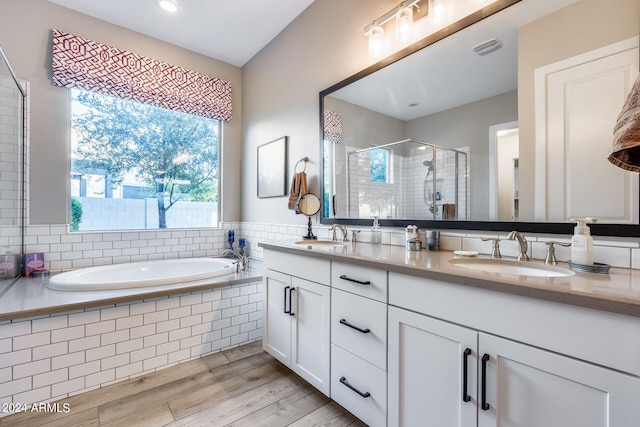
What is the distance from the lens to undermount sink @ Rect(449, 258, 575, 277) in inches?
43.5

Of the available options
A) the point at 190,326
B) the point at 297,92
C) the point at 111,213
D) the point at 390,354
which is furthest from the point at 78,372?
the point at 297,92

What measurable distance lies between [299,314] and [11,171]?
2.49 m

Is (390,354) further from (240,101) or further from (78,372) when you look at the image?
(240,101)

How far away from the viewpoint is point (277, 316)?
1.96 m

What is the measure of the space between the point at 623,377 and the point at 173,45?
3919 millimetres

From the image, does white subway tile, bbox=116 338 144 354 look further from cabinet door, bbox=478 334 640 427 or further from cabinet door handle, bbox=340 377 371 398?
cabinet door, bbox=478 334 640 427

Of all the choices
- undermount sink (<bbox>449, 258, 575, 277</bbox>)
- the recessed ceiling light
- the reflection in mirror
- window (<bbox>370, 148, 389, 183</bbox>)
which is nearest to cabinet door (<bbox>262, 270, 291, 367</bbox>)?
window (<bbox>370, 148, 389, 183</bbox>)

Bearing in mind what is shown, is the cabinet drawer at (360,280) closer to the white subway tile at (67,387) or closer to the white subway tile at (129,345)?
the white subway tile at (129,345)

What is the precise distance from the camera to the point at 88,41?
258 centimetres

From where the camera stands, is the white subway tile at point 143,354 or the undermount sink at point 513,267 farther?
the white subway tile at point 143,354

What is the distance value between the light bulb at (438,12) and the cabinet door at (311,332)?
159 centimetres

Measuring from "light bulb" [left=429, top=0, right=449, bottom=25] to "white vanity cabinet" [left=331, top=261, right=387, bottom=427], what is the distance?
4.66ft

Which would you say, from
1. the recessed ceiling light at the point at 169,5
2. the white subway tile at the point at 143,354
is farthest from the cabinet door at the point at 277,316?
the recessed ceiling light at the point at 169,5

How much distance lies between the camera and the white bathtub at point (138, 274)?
2010 mm
